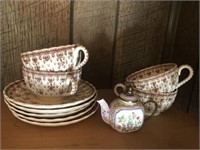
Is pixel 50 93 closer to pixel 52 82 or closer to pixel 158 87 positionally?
pixel 52 82

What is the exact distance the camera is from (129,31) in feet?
2.70

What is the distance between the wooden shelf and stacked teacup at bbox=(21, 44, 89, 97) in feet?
0.28

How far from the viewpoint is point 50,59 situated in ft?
2.01

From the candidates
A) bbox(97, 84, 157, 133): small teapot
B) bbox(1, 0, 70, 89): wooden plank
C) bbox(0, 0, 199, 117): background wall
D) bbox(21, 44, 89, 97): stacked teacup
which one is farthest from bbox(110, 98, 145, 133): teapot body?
bbox(1, 0, 70, 89): wooden plank

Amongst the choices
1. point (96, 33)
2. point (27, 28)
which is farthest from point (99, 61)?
point (27, 28)

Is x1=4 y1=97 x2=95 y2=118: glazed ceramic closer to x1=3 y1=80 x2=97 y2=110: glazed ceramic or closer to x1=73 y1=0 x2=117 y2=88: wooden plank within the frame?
x1=3 y1=80 x2=97 y2=110: glazed ceramic

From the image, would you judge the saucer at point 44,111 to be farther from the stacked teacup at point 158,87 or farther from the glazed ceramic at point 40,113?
the stacked teacup at point 158,87

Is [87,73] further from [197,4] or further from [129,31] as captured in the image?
[197,4]

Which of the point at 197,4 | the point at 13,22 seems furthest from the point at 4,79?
the point at 197,4

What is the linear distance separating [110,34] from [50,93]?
11.6 inches

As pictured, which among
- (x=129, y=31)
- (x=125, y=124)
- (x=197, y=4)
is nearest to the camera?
(x=125, y=124)

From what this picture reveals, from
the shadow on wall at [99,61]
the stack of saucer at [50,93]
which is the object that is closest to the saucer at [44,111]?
the stack of saucer at [50,93]

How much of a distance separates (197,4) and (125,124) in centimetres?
38

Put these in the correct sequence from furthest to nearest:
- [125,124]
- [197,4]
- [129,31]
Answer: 1. [129,31]
2. [197,4]
3. [125,124]
